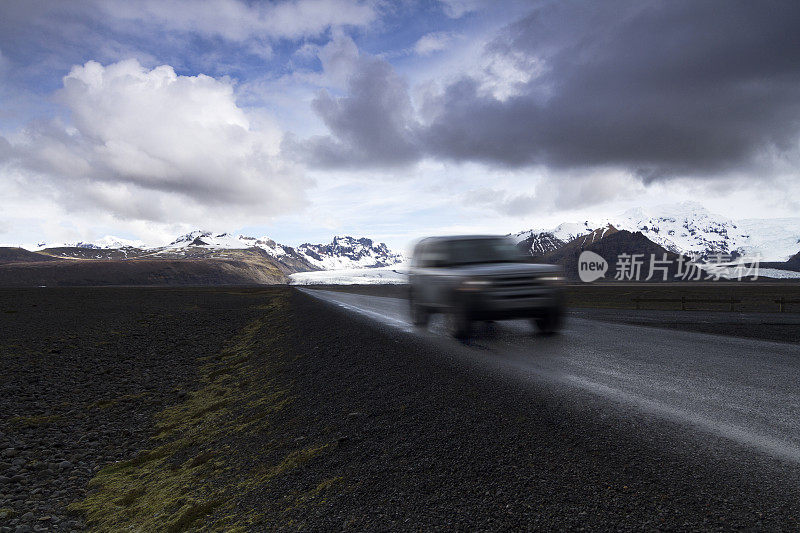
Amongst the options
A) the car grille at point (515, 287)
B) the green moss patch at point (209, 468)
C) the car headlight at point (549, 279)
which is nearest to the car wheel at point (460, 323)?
the car grille at point (515, 287)

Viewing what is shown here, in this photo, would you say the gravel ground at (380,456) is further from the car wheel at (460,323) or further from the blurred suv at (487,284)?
the blurred suv at (487,284)

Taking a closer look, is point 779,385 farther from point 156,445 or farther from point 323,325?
point 323,325

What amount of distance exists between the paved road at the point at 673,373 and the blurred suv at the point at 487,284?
64 cm

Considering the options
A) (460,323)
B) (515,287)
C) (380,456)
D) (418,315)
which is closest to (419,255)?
(418,315)

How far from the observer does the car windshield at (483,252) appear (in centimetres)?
998

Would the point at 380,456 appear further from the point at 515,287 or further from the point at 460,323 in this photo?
the point at 515,287

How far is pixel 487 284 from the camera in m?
8.73

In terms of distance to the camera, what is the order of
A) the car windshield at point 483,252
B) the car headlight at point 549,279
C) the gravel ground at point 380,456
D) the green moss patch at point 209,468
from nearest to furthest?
the gravel ground at point 380,456 < the green moss patch at point 209,468 < the car headlight at point 549,279 < the car windshield at point 483,252

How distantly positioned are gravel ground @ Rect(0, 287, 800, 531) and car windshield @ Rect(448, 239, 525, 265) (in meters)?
2.38

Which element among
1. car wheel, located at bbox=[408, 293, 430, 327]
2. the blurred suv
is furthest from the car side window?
car wheel, located at bbox=[408, 293, 430, 327]

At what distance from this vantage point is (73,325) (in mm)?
21484

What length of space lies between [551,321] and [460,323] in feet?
7.37

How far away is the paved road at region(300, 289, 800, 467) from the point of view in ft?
13.8

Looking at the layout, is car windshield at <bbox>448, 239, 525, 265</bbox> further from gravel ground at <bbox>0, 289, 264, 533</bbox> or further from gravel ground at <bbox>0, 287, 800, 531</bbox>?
gravel ground at <bbox>0, 289, 264, 533</bbox>
